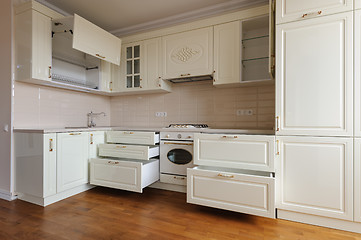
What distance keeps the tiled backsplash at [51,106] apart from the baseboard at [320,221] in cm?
283

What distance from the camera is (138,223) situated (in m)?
1.75

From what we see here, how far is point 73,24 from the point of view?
2250mm

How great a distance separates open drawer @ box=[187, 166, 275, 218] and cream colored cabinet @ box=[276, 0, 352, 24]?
140 centimetres

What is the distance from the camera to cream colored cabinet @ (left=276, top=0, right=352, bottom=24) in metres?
1.60

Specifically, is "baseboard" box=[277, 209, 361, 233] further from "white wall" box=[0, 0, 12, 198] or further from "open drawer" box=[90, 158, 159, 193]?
"white wall" box=[0, 0, 12, 198]

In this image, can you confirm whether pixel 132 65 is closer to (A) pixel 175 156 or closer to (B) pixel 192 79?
(B) pixel 192 79

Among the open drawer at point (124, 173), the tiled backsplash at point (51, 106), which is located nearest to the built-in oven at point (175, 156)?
the open drawer at point (124, 173)

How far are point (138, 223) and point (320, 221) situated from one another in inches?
61.3

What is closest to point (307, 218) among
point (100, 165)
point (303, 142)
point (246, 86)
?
point (303, 142)

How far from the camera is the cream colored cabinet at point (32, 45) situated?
7.07ft

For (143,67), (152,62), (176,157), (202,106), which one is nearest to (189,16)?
(152,62)

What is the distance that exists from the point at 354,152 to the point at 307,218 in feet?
2.22

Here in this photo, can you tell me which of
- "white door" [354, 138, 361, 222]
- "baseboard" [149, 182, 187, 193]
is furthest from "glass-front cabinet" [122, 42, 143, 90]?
"white door" [354, 138, 361, 222]

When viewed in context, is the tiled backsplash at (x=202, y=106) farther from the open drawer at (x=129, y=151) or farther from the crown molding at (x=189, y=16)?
the crown molding at (x=189, y=16)
